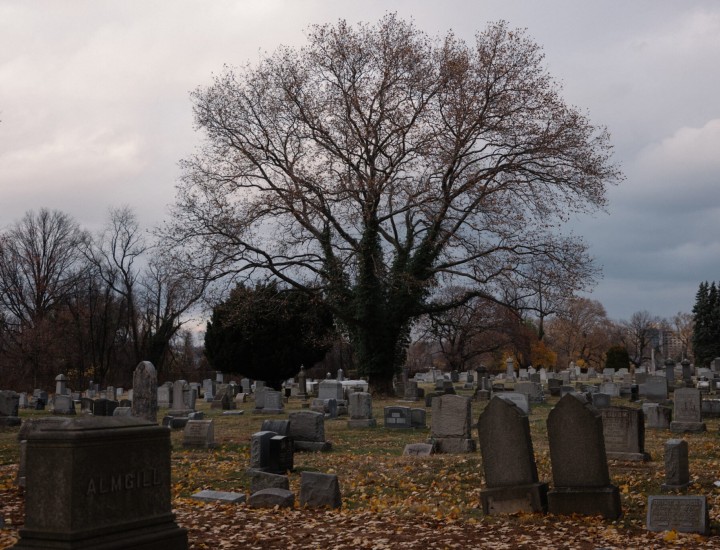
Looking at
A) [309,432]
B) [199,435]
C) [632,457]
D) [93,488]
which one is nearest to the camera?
[93,488]

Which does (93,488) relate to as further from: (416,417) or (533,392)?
(533,392)

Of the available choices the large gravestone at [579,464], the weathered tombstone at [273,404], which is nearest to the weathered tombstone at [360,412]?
the weathered tombstone at [273,404]

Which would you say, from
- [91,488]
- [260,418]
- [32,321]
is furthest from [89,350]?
[91,488]

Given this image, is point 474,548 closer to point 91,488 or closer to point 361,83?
point 91,488

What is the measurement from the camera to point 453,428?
50.6 ft

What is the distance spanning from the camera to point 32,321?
50.3 metres

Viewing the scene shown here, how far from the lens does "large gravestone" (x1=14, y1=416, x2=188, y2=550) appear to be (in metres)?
5.18

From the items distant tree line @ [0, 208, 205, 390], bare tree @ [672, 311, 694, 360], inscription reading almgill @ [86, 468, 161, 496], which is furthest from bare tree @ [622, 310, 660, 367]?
inscription reading almgill @ [86, 468, 161, 496]

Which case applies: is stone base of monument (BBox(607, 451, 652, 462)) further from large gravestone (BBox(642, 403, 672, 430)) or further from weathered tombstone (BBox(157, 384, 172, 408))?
weathered tombstone (BBox(157, 384, 172, 408))

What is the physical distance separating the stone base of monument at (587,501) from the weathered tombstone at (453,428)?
253 inches

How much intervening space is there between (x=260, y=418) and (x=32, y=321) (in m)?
31.7

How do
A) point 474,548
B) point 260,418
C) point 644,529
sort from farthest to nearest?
1. point 260,418
2. point 644,529
3. point 474,548

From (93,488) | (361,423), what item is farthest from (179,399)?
(93,488)

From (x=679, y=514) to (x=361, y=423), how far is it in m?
13.2
